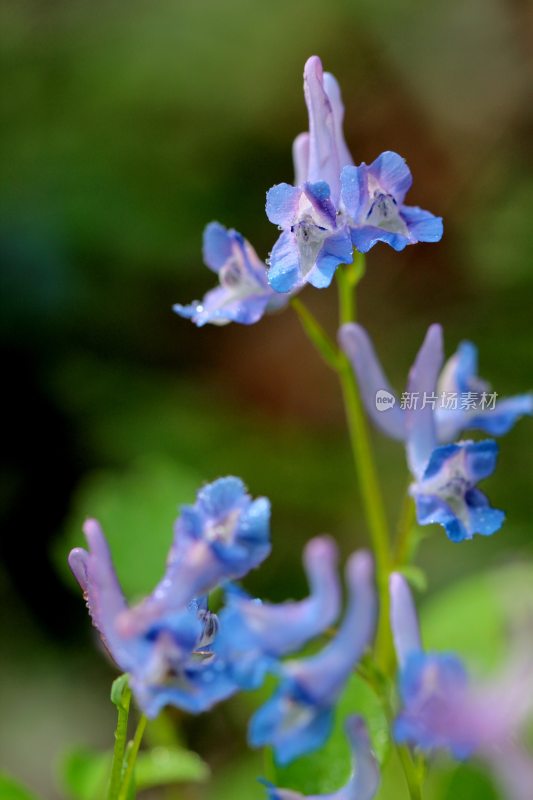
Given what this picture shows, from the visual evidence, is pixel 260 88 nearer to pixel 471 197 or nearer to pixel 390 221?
pixel 471 197

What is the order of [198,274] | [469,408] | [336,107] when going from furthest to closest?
[198,274] → [469,408] → [336,107]

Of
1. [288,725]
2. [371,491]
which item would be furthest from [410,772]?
[371,491]

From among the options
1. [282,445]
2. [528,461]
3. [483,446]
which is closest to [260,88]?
[282,445]

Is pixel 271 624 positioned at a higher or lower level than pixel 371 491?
lower

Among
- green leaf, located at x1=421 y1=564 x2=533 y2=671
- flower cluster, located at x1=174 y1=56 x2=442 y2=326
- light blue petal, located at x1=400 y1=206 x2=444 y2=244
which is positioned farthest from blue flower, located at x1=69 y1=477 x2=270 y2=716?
green leaf, located at x1=421 y1=564 x2=533 y2=671

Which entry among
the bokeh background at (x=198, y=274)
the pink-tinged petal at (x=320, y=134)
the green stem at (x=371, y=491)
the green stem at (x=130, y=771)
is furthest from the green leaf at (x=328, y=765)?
the bokeh background at (x=198, y=274)

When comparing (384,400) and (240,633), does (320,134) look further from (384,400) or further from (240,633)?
(240,633)
